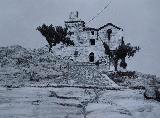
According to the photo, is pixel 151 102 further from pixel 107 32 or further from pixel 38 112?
pixel 107 32

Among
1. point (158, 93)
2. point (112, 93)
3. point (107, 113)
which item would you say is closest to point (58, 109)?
point (107, 113)

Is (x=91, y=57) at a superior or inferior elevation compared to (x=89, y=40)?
inferior

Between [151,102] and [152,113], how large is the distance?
1.63m

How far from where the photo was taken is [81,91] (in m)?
15.0

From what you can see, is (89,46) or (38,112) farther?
(89,46)

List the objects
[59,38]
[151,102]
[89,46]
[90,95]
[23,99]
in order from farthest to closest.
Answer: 1. [89,46]
2. [59,38]
3. [90,95]
4. [151,102]
5. [23,99]

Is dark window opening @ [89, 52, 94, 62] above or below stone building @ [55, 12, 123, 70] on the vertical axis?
below

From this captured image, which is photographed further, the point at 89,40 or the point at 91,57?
the point at 89,40

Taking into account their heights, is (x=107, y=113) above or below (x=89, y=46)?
below

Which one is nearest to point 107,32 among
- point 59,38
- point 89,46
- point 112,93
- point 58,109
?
point 89,46

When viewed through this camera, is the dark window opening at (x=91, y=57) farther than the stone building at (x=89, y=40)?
Yes

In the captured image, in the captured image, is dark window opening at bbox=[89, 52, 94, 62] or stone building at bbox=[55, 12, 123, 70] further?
dark window opening at bbox=[89, 52, 94, 62]

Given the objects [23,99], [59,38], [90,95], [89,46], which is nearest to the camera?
[23,99]

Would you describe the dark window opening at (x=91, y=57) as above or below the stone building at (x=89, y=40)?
below
